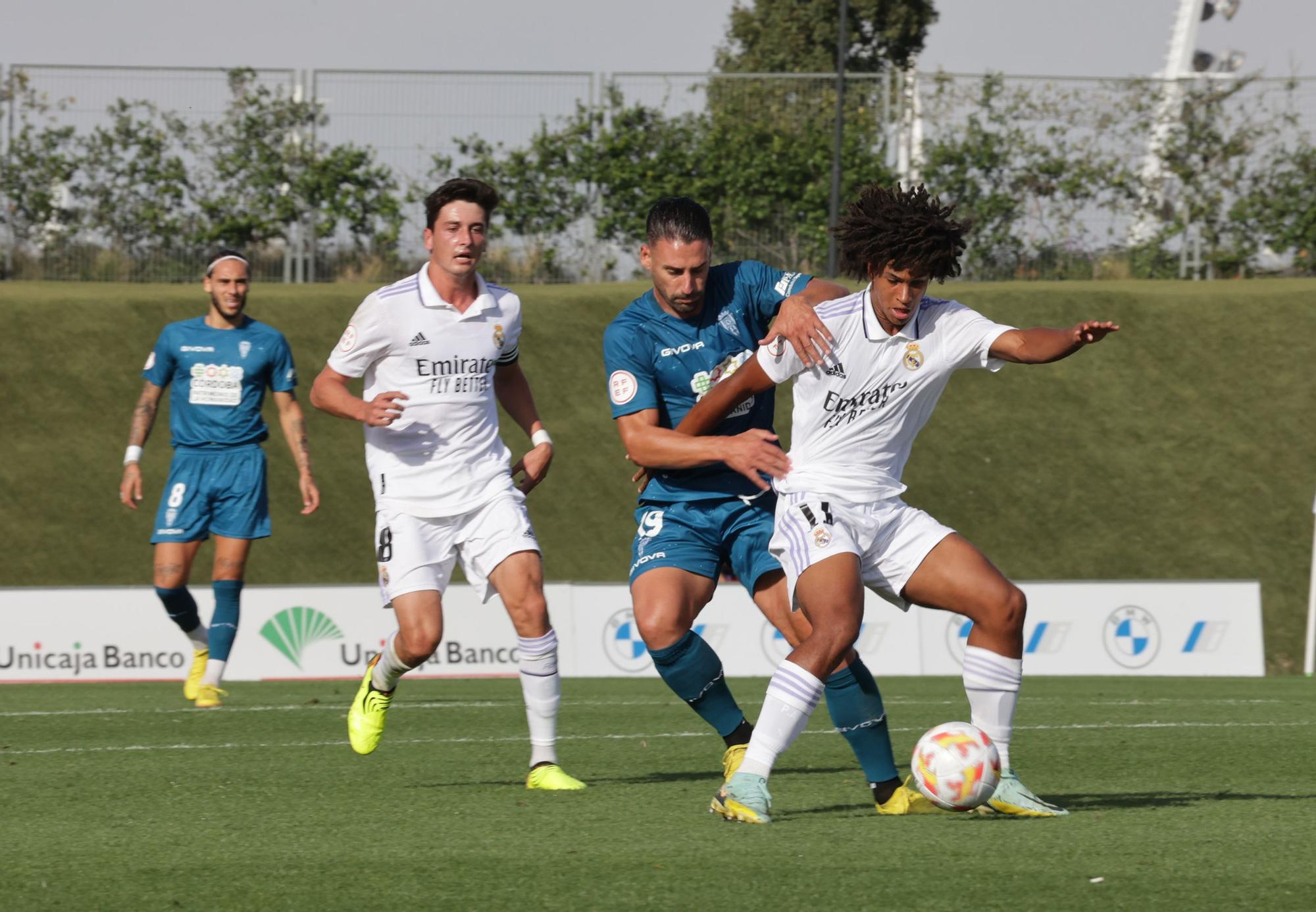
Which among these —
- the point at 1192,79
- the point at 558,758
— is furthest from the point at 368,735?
the point at 1192,79

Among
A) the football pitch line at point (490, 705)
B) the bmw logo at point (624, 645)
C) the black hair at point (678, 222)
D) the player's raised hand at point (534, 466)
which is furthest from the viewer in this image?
the bmw logo at point (624, 645)

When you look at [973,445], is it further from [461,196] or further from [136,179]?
[461,196]

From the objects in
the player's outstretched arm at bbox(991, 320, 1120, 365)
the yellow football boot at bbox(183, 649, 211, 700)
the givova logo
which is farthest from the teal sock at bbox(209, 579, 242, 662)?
the player's outstretched arm at bbox(991, 320, 1120, 365)

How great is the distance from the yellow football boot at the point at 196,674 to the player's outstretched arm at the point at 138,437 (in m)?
1.03

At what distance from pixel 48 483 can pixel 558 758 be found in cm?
1607

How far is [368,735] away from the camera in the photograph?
6.91m

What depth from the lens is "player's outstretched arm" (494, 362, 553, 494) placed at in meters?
7.12

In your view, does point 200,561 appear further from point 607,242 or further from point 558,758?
point 558,758

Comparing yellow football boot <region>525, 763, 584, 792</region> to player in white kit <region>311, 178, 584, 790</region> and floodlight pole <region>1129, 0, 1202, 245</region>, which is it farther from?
floodlight pole <region>1129, 0, 1202, 245</region>

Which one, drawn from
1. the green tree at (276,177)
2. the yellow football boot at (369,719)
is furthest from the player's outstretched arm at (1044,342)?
the green tree at (276,177)

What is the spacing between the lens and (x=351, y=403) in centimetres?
668

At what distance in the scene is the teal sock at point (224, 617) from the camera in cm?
1027

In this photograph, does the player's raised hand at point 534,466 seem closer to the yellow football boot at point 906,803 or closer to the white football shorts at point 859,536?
the white football shorts at point 859,536

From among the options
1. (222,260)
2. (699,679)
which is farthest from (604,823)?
(222,260)
